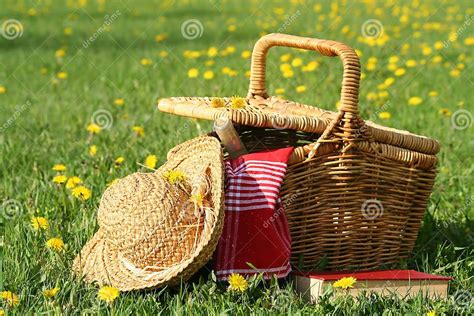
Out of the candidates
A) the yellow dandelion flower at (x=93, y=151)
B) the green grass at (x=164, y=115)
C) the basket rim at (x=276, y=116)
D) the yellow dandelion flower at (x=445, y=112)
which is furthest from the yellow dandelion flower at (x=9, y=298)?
the yellow dandelion flower at (x=445, y=112)

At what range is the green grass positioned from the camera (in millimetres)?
2551

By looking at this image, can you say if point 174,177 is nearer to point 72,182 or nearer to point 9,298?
point 9,298

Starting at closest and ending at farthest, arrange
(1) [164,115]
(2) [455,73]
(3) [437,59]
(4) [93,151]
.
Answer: (4) [93,151], (1) [164,115], (2) [455,73], (3) [437,59]

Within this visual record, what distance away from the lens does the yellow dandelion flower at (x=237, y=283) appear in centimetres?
252

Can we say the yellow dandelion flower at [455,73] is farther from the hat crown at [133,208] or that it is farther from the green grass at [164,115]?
the hat crown at [133,208]

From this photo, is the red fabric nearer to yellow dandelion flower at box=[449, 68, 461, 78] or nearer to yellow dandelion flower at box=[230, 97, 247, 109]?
yellow dandelion flower at box=[230, 97, 247, 109]

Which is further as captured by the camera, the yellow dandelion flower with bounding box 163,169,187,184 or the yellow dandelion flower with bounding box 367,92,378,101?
the yellow dandelion flower with bounding box 367,92,378,101

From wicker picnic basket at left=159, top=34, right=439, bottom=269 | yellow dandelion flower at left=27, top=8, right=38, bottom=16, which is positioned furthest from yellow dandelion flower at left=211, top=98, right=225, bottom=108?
yellow dandelion flower at left=27, top=8, right=38, bottom=16

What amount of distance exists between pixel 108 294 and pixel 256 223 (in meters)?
0.53

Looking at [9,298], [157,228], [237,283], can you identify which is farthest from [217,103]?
[9,298]

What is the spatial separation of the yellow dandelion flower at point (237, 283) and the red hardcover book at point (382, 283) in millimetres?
225

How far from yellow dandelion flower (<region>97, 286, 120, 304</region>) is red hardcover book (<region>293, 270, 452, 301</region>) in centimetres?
60

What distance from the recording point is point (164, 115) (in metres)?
5.07

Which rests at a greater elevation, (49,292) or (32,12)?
(32,12)
